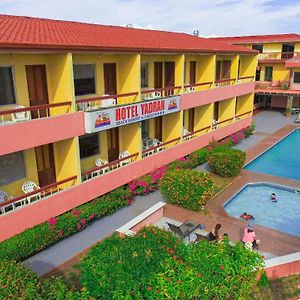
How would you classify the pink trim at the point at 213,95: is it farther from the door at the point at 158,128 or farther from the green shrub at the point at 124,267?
the green shrub at the point at 124,267

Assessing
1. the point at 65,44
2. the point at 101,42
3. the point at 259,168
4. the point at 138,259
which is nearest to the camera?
the point at 138,259

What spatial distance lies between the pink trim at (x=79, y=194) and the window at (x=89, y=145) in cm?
192

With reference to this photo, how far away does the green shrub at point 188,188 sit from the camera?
51.0 feet

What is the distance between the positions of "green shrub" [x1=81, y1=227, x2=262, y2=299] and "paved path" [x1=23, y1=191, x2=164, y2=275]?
4522mm

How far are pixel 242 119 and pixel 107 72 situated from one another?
16115mm

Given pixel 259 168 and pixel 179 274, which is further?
pixel 259 168

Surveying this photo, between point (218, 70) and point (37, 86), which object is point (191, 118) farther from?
point (37, 86)

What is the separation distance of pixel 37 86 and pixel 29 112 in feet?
4.80

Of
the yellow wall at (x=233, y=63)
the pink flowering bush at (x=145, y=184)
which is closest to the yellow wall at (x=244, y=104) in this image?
the yellow wall at (x=233, y=63)

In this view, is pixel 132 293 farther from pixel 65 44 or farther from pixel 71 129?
pixel 65 44

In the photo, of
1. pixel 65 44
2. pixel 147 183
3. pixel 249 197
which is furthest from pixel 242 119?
pixel 65 44

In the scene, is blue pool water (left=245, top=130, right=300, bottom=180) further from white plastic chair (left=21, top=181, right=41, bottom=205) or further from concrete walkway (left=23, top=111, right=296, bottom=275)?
white plastic chair (left=21, top=181, right=41, bottom=205)

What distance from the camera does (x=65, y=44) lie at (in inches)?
518

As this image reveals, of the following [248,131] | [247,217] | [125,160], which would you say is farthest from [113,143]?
[248,131]
